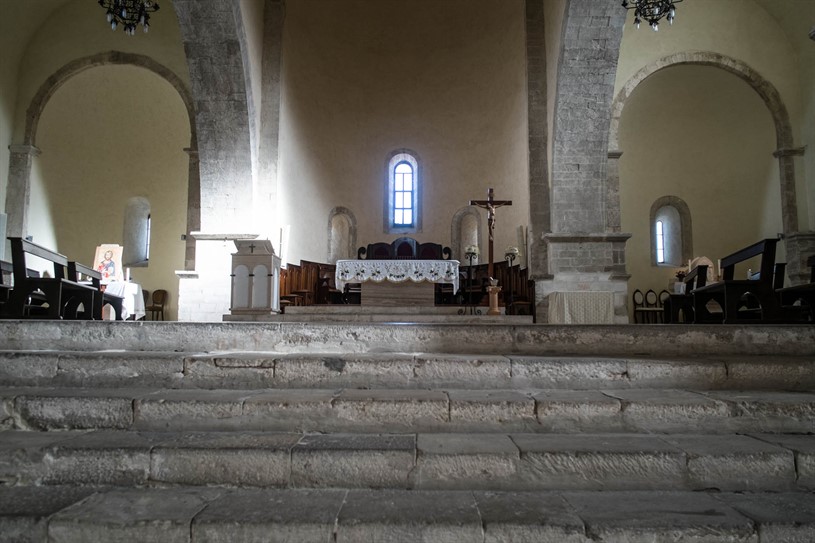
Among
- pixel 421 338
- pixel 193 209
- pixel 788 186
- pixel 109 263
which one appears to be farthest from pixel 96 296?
pixel 788 186

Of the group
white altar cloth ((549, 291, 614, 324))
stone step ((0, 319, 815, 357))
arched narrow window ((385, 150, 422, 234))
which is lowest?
stone step ((0, 319, 815, 357))

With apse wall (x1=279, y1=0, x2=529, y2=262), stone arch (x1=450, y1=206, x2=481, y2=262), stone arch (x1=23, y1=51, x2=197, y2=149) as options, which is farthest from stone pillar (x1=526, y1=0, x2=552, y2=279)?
stone arch (x1=23, y1=51, x2=197, y2=149)

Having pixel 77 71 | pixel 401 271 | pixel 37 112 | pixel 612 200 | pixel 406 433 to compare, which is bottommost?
pixel 406 433

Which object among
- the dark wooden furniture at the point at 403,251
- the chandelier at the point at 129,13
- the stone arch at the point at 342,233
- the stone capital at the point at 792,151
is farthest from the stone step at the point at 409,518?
the stone arch at the point at 342,233

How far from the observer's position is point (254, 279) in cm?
879

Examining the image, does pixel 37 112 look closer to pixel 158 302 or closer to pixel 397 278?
pixel 158 302

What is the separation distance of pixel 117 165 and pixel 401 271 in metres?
8.49

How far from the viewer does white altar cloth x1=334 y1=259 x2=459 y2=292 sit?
32.2ft

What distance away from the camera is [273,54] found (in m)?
10.8

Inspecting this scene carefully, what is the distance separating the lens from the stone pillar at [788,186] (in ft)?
37.0

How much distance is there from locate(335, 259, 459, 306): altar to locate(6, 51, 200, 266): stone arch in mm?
4180

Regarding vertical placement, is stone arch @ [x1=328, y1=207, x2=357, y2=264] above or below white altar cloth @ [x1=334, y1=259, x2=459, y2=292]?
above

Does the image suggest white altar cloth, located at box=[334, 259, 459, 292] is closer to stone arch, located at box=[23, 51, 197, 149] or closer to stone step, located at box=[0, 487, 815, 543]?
stone arch, located at box=[23, 51, 197, 149]

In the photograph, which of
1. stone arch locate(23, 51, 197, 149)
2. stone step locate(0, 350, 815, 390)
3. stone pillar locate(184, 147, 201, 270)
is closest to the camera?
stone step locate(0, 350, 815, 390)
